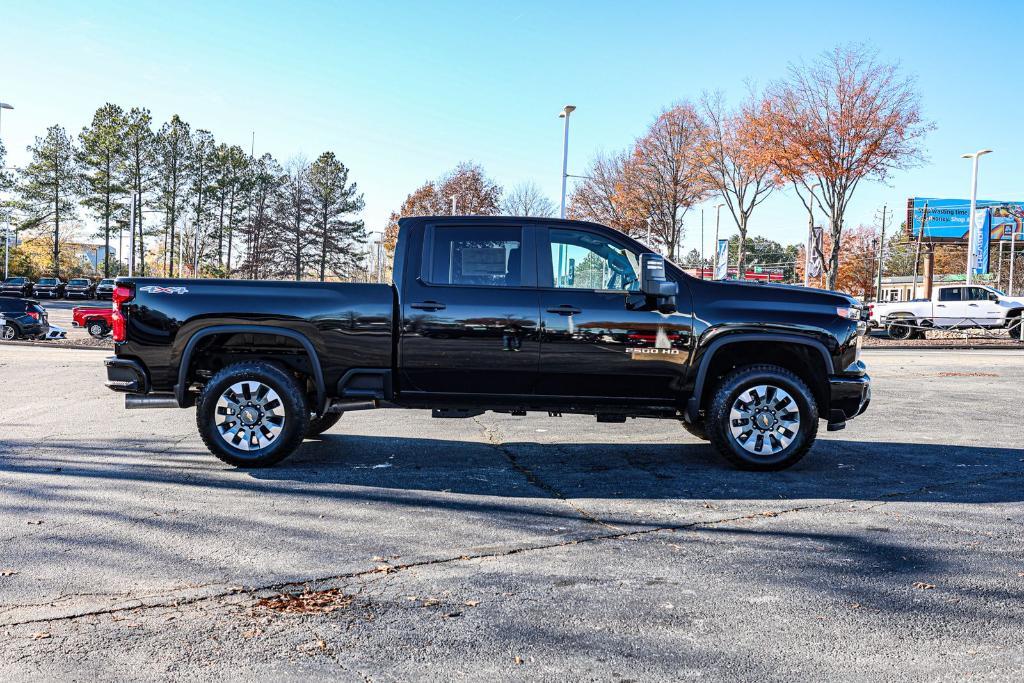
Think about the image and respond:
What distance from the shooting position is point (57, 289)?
56938 millimetres

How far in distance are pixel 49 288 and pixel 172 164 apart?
53.0ft

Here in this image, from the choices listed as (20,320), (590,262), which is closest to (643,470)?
(590,262)

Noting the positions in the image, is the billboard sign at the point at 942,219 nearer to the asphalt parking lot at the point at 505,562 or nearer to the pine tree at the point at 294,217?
the pine tree at the point at 294,217

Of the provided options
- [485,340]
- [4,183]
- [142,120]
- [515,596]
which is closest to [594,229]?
[485,340]

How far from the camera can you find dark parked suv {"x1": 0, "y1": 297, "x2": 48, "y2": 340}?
22.4 m

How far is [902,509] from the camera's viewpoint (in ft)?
A: 17.7

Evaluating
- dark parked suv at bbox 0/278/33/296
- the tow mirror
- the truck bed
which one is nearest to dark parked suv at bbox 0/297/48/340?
the truck bed

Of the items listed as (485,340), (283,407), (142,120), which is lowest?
(283,407)

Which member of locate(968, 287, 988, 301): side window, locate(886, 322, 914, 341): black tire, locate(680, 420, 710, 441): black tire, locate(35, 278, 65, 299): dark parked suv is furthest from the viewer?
locate(35, 278, 65, 299): dark parked suv

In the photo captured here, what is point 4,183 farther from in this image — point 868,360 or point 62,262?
point 868,360

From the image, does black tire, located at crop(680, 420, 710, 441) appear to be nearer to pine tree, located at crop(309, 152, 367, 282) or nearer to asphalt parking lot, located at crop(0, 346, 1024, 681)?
asphalt parking lot, located at crop(0, 346, 1024, 681)

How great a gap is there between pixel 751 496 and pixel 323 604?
3.34 meters

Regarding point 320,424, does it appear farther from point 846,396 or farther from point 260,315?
point 846,396

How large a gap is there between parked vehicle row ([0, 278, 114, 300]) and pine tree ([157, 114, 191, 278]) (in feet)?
28.2
